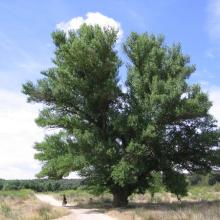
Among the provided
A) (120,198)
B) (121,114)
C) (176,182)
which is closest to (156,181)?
(176,182)

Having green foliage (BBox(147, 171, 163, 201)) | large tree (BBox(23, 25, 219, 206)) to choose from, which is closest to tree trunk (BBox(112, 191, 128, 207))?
large tree (BBox(23, 25, 219, 206))

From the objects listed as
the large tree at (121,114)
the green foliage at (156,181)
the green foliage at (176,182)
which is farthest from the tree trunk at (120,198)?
the green foliage at (176,182)

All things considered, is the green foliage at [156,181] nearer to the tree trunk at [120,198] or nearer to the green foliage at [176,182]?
the green foliage at [176,182]

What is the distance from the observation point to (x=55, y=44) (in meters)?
37.4

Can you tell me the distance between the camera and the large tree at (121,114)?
33.7 metres

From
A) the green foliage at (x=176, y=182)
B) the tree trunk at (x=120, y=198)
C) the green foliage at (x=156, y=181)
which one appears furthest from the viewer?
the tree trunk at (x=120, y=198)

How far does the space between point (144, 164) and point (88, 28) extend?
10.5 metres

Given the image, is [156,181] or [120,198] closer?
[156,181]

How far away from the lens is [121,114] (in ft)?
115

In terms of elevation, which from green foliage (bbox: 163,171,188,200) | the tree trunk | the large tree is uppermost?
the large tree

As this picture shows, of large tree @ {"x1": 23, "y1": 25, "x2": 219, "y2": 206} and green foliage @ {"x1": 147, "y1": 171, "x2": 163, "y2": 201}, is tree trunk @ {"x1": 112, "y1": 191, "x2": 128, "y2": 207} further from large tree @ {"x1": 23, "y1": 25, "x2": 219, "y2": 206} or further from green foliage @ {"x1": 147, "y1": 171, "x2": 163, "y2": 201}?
green foliage @ {"x1": 147, "y1": 171, "x2": 163, "y2": 201}

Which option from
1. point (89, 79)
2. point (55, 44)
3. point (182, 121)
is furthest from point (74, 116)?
point (182, 121)

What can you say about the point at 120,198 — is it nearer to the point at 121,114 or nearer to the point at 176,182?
the point at 176,182

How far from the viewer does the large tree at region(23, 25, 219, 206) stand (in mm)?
33688
